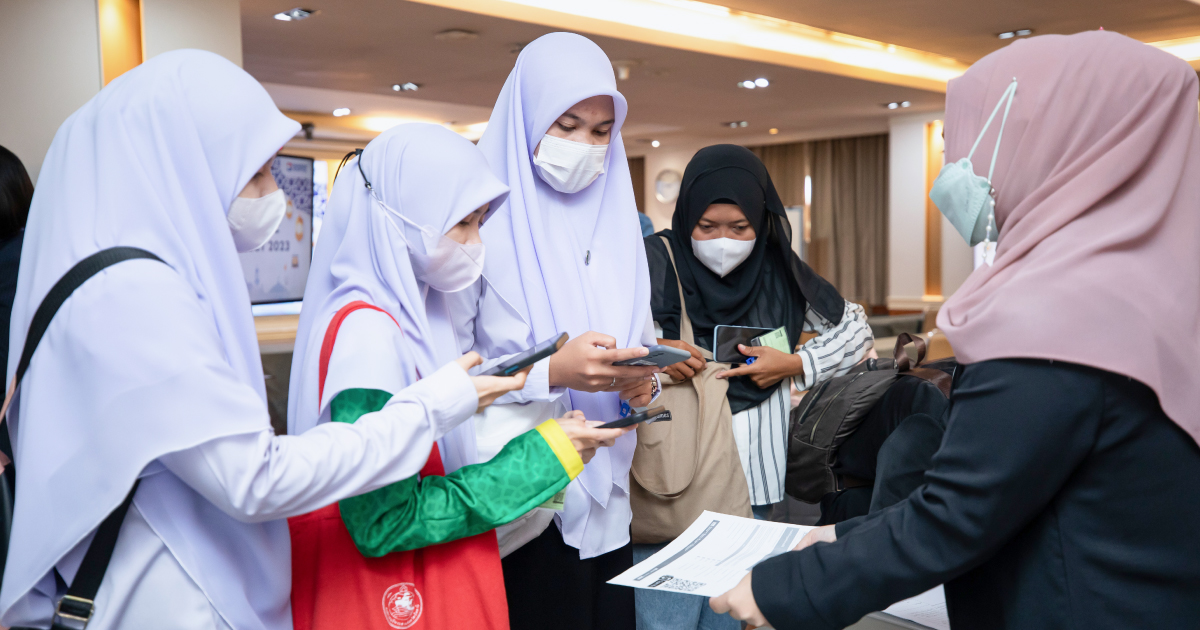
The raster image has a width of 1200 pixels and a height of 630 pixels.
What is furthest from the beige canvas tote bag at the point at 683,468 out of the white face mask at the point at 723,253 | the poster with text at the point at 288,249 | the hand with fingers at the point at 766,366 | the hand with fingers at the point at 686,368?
the poster with text at the point at 288,249

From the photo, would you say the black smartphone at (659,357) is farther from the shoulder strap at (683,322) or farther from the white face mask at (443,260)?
the shoulder strap at (683,322)

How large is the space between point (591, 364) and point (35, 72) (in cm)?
319

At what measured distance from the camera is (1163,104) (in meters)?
0.88

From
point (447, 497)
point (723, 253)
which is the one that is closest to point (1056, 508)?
point (447, 497)

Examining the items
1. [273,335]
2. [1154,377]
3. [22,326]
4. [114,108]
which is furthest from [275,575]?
[273,335]

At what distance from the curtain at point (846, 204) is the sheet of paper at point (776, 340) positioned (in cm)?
936

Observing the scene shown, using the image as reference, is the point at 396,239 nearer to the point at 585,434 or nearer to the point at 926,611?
the point at 585,434

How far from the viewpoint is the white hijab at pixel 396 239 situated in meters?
1.17

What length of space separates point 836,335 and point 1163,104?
123cm

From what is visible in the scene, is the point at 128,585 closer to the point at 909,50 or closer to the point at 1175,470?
the point at 1175,470

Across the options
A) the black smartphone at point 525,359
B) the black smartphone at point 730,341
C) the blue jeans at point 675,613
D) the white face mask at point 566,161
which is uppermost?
the white face mask at point 566,161

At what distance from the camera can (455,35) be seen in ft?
17.4

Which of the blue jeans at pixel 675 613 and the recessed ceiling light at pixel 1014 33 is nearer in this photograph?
the blue jeans at pixel 675 613

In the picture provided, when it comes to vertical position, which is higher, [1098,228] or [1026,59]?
[1026,59]
